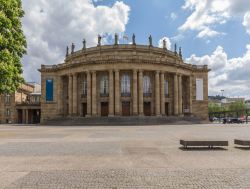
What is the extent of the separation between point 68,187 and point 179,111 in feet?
206

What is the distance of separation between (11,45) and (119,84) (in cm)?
4064

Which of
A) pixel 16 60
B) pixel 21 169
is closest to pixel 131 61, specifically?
pixel 16 60

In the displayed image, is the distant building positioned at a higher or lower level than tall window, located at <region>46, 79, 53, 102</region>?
lower

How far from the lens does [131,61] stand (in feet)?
208

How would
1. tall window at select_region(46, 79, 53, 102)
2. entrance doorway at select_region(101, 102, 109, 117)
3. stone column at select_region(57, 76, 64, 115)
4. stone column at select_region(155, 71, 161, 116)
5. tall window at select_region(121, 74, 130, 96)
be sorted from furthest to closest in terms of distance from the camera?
1. tall window at select_region(46, 79, 53, 102)
2. stone column at select_region(57, 76, 64, 115)
3. entrance doorway at select_region(101, 102, 109, 117)
4. tall window at select_region(121, 74, 130, 96)
5. stone column at select_region(155, 71, 161, 116)

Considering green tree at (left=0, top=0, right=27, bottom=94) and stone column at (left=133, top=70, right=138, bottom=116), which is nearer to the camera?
green tree at (left=0, top=0, right=27, bottom=94)

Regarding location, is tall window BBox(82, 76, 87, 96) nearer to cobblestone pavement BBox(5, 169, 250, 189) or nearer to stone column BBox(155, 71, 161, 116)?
stone column BBox(155, 71, 161, 116)

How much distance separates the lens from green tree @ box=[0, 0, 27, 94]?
2352 cm

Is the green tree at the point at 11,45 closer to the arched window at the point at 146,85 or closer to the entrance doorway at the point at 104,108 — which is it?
the entrance doorway at the point at 104,108

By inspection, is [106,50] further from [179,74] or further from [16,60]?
[16,60]

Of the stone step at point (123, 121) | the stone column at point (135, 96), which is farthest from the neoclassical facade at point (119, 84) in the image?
the stone step at point (123, 121)

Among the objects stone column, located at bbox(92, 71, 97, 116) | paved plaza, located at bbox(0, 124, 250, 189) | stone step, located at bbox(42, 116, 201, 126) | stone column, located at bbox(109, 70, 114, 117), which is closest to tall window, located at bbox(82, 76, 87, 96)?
stone column, located at bbox(92, 71, 97, 116)

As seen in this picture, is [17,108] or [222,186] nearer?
[222,186]

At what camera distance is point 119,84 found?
65.1 meters
